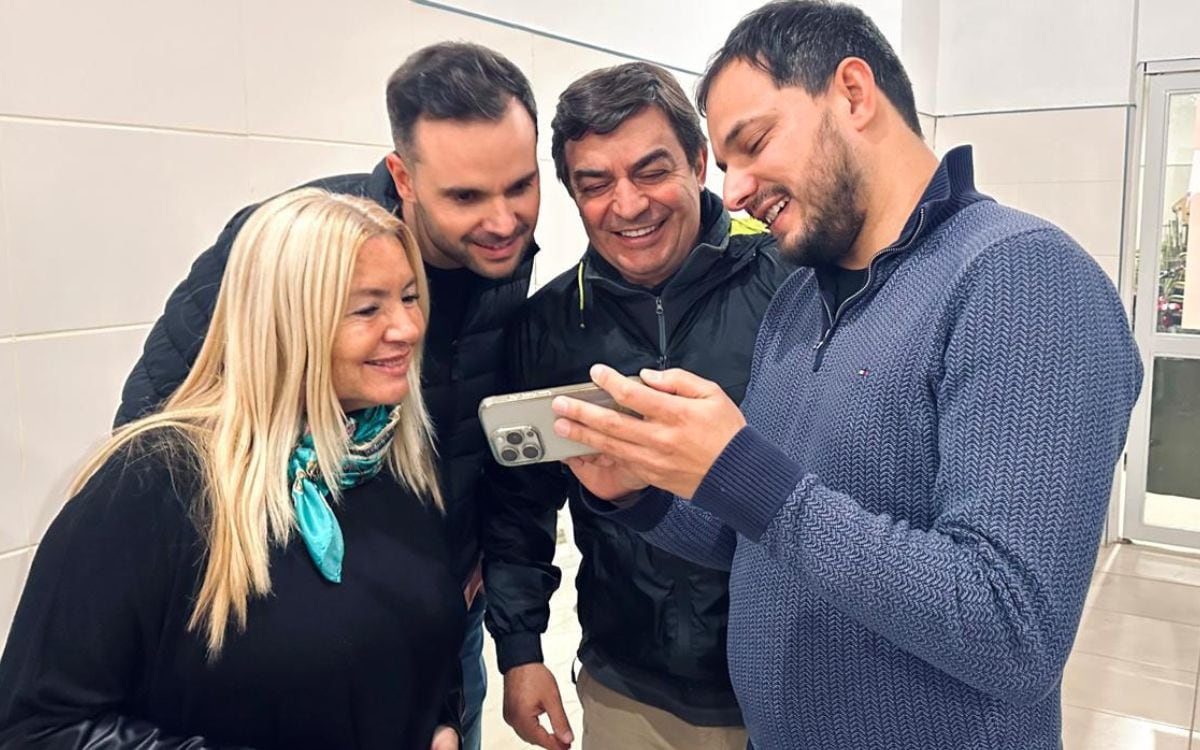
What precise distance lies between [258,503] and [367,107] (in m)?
1.28

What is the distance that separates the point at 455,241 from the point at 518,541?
1.79 ft

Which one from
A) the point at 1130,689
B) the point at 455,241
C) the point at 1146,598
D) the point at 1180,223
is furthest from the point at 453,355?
the point at 1180,223

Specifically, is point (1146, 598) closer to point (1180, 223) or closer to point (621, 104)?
point (1180, 223)

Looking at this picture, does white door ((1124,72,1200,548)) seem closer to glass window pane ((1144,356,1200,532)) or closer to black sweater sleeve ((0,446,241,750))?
glass window pane ((1144,356,1200,532))

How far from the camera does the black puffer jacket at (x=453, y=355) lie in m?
1.50

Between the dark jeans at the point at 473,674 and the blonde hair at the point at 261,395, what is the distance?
2.21 ft

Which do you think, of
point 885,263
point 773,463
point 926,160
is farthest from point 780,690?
point 926,160

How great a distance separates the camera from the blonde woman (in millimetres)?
1043

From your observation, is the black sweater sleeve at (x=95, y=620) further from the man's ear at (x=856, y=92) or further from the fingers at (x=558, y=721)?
the man's ear at (x=856, y=92)

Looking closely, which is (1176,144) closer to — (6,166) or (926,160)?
(926,160)

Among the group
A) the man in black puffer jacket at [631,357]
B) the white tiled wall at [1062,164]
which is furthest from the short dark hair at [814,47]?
the white tiled wall at [1062,164]

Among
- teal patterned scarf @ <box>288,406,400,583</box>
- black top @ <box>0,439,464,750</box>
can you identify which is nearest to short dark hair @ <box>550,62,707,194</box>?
teal patterned scarf @ <box>288,406,400,583</box>

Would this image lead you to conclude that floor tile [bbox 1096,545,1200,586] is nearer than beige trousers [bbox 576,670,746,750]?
No

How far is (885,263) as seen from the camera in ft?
3.38
